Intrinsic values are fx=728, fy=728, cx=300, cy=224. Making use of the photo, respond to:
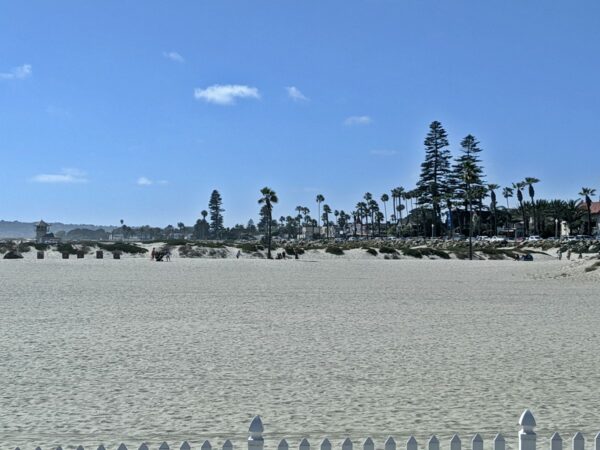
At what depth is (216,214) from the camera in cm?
17788

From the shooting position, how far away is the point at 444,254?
231 feet

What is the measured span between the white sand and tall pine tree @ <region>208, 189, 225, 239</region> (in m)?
156

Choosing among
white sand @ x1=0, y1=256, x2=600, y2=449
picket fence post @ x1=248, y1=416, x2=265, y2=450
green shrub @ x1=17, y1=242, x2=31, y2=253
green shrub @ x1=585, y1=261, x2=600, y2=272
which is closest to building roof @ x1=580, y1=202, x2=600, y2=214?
green shrub @ x1=17, y1=242, x2=31, y2=253

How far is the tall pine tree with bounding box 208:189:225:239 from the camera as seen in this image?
577ft

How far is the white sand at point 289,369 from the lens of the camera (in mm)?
7117

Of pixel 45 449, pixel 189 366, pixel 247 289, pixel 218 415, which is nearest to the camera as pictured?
pixel 45 449

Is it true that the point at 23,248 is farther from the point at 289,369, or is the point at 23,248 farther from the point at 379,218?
the point at 379,218

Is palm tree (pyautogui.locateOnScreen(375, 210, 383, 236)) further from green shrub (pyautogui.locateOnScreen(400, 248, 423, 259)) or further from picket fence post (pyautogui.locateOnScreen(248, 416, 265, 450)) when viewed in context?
picket fence post (pyautogui.locateOnScreen(248, 416, 265, 450))

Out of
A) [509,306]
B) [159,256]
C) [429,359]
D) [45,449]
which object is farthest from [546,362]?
[159,256]

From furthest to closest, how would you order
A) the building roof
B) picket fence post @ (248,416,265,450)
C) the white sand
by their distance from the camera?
the building roof
the white sand
picket fence post @ (248,416,265,450)

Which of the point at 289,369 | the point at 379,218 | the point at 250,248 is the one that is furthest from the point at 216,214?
the point at 289,369

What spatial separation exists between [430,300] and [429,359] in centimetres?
1100

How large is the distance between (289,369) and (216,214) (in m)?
169

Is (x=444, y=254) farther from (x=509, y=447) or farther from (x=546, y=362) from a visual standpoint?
(x=509, y=447)
